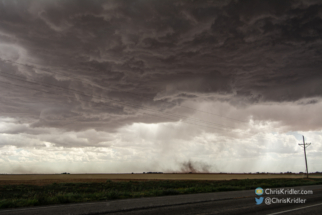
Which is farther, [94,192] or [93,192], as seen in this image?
[93,192]

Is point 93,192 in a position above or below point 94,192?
below

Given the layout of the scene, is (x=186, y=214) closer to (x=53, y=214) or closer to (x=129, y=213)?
(x=129, y=213)

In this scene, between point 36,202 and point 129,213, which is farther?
point 36,202

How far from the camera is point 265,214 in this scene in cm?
1034

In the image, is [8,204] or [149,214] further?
[8,204]

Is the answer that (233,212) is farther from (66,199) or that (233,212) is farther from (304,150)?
(304,150)

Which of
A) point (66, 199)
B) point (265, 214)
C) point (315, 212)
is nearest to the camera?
point (265, 214)

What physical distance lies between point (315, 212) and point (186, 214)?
6.79 m

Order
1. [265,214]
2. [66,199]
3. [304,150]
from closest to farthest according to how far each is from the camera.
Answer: [265,214] → [66,199] → [304,150]

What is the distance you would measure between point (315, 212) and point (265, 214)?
3061mm

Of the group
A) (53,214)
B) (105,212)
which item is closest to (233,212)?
(105,212)

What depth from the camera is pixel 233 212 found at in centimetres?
1095

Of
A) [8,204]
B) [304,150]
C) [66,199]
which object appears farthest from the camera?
[304,150]

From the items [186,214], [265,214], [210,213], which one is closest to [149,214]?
[186,214]
